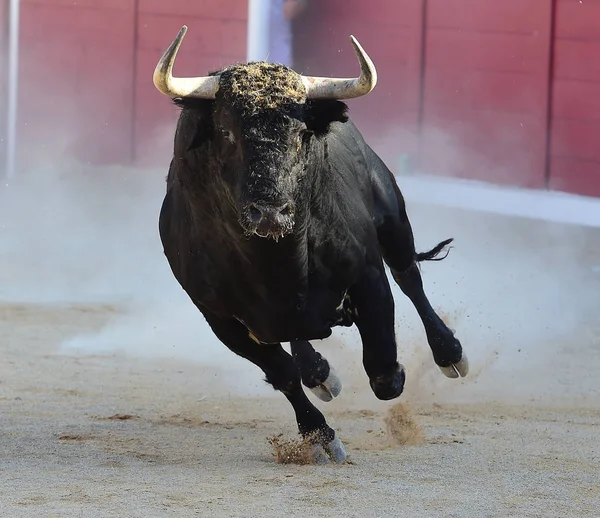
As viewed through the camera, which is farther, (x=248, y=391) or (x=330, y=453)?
(x=248, y=391)

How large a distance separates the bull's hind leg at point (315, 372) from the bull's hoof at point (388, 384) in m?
0.66

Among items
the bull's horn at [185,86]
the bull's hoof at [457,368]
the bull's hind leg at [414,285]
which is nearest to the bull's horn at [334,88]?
the bull's horn at [185,86]

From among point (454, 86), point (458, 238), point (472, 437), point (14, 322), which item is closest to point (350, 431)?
point (472, 437)

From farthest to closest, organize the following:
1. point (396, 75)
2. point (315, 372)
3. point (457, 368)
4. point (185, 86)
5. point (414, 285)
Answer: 1. point (396, 75)
2. point (414, 285)
3. point (457, 368)
4. point (315, 372)
5. point (185, 86)

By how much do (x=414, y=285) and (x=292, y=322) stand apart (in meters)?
1.27

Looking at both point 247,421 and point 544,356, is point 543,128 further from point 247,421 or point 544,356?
point 247,421

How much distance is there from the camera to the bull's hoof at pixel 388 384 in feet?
12.9

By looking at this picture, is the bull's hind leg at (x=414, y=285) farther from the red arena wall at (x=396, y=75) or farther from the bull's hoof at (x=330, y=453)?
the red arena wall at (x=396, y=75)

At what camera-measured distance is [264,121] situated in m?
3.35

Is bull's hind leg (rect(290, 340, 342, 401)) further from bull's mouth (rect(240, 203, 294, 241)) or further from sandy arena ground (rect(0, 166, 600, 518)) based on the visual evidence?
bull's mouth (rect(240, 203, 294, 241))

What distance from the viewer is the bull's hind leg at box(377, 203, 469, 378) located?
4.66 metres

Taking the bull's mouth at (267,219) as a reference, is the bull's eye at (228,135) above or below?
above

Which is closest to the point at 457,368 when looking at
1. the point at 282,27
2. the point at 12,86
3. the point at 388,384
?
the point at 388,384

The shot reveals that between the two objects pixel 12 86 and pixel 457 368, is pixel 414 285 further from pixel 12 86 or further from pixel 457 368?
pixel 12 86
